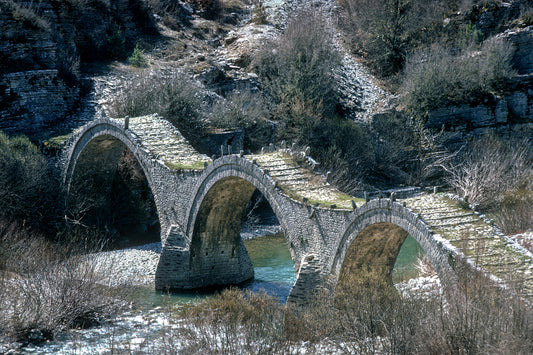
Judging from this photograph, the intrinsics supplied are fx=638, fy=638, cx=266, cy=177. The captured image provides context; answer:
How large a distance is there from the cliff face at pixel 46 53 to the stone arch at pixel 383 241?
21.2m

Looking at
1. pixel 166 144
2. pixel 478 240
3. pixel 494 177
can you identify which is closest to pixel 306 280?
pixel 478 240

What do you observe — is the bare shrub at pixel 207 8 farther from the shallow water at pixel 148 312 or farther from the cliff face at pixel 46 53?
the shallow water at pixel 148 312

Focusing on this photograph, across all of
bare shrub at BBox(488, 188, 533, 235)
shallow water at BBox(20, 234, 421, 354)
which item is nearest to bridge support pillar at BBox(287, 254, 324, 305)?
shallow water at BBox(20, 234, 421, 354)

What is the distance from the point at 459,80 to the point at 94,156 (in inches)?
831

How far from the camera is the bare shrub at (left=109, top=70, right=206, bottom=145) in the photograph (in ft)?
103

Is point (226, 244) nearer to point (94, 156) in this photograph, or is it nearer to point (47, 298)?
point (94, 156)

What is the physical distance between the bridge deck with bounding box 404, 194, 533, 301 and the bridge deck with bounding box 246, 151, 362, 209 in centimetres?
279

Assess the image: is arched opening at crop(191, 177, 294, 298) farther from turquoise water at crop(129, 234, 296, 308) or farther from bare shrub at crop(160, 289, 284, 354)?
bare shrub at crop(160, 289, 284, 354)

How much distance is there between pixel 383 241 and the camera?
16.2 m

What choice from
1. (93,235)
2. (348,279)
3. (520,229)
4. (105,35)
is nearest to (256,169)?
(348,279)

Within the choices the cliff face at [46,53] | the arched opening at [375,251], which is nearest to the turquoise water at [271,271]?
the arched opening at [375,251]

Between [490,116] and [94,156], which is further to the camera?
[490,116]

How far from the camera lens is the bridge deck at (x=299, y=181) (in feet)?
57.3

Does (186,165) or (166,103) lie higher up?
(166,103)
